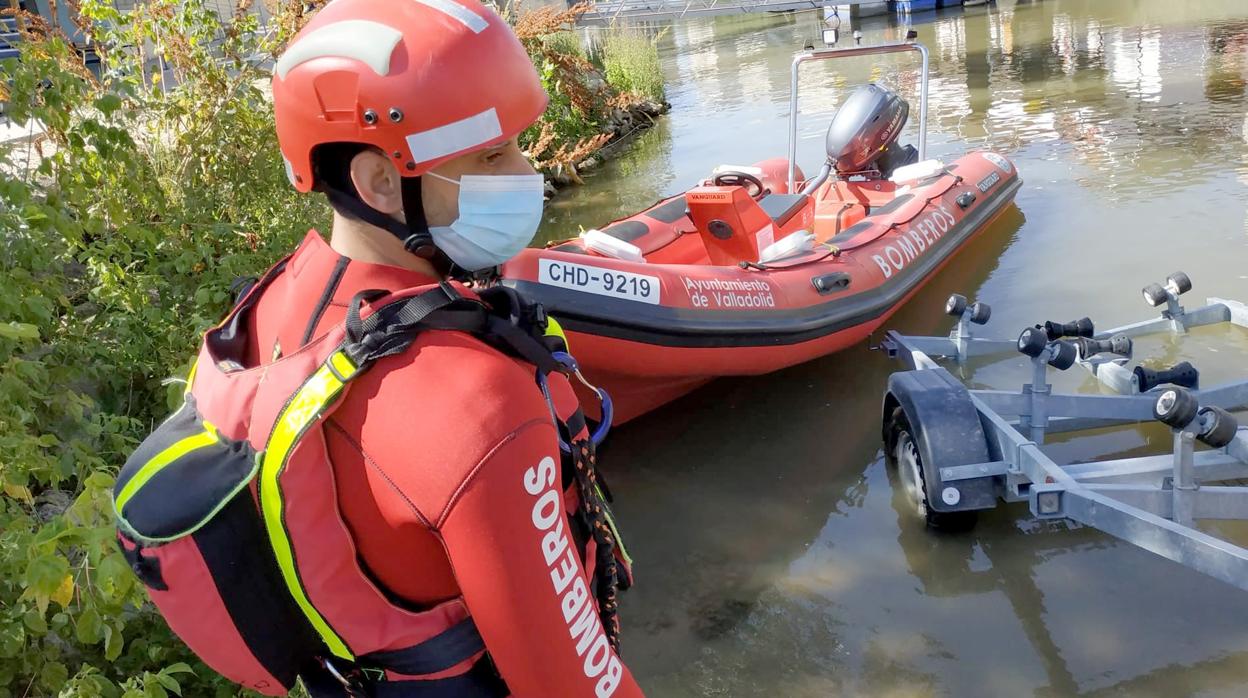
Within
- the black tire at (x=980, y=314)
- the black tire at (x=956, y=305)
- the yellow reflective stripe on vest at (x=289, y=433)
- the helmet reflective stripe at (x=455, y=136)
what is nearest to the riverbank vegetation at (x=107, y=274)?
the yellow reflective stripe on vest at (x=289, y=433)

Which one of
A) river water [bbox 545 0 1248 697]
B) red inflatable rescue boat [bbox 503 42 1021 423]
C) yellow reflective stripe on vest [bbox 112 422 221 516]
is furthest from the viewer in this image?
red inflatable rescue boat [bbox 503 42 1021 423]

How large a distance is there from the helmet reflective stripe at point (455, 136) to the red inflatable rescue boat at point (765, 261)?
2494mm

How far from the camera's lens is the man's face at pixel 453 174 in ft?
4.07

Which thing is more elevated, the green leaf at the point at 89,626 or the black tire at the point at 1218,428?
the green leaf at the point at 89,626

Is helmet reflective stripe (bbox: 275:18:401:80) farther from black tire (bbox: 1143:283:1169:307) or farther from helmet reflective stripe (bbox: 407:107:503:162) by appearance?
black tire (bbox: 1143:283:1169:307)

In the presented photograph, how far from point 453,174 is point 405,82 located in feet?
0.45

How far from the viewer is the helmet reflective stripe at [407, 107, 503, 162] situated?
1180mm

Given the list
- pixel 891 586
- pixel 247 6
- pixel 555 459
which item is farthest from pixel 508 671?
pixel 247 6

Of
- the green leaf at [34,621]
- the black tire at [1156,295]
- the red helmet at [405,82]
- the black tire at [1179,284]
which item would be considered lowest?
the black tire at [1156,295]

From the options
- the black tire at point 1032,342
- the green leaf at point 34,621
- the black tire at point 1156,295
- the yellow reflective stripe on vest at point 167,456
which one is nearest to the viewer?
the yellow reflective stripe on vest at point 167,456

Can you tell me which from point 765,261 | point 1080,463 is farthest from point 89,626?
point 765,261

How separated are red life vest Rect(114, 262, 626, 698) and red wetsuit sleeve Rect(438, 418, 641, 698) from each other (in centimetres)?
10

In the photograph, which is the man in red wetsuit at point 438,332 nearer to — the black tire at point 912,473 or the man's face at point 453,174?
the man's face at point 453,174

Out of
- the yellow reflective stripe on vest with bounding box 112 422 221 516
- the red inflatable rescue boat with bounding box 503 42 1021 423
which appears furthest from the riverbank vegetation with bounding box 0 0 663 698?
the red inflatable rescue boat with bounding box 503 42 1021 423
